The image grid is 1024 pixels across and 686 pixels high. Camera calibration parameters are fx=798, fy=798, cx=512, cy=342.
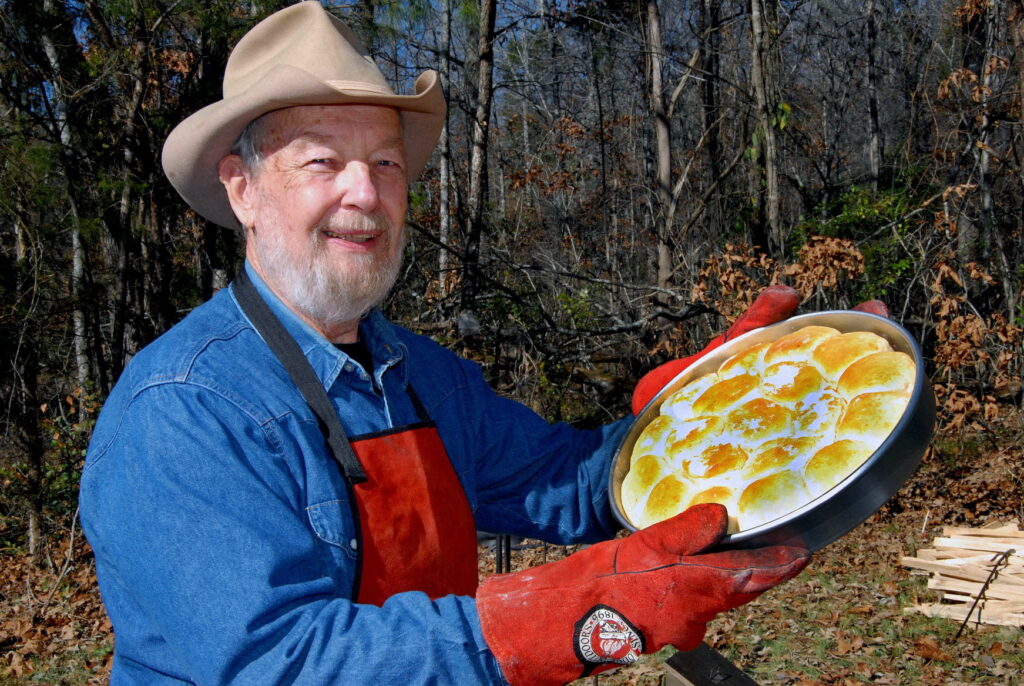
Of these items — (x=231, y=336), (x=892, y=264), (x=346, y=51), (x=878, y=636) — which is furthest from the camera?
(x=892, y=264)

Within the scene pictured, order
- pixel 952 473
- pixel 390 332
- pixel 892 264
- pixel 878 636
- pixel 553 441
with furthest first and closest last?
pixel 892 264 → pixel 952 473 → pixel 878 636 → pixel 553 441 → pixel 390 332

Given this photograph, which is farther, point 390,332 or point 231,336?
point 390,332

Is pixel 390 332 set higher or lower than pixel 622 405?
higher

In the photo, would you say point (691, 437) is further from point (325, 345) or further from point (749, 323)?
point (325, 345)

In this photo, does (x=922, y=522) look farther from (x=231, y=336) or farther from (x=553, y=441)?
(x=231, y=336)

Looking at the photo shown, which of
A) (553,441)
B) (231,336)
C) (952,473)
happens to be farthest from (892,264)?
(231,336)

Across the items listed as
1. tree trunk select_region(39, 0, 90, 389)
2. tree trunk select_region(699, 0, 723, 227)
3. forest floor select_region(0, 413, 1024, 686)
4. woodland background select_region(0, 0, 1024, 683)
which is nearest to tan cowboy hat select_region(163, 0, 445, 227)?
forest floor select_region(0, 413, 1024, 686)

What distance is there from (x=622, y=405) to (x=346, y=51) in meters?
6.80

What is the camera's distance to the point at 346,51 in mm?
1971

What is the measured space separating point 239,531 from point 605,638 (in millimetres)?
686

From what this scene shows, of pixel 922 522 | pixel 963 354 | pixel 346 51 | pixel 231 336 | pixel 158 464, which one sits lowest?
pixel 922 522

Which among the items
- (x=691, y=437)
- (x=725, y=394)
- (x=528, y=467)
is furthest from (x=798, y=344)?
(x=528, y=467)

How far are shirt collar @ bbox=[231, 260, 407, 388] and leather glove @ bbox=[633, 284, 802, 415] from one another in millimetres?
765

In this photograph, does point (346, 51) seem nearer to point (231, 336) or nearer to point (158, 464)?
point (231, 336)
